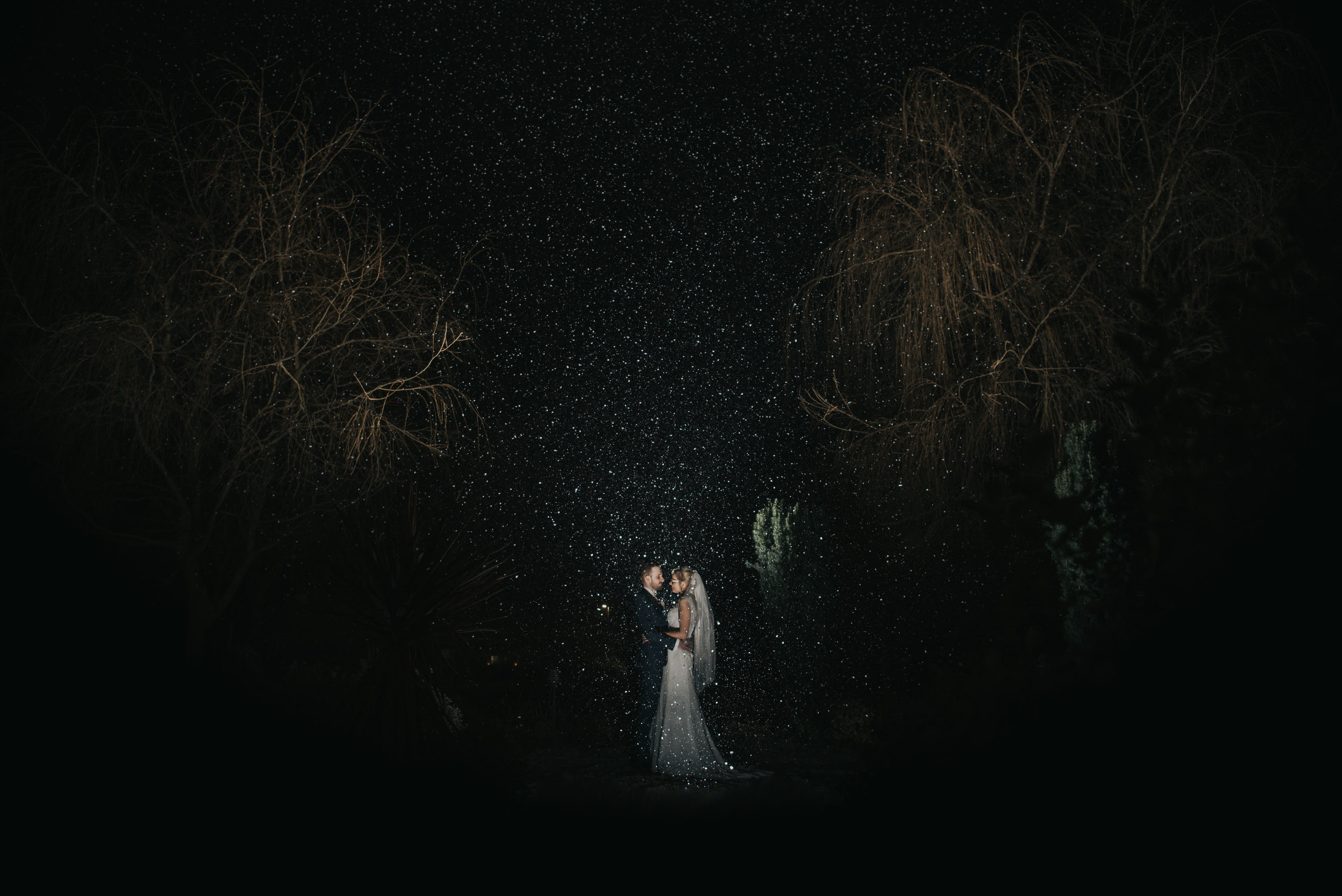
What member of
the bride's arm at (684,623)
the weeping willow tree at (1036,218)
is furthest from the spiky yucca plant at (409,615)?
the weeping willow tree at (1036,218)

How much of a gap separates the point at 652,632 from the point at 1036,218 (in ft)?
16.6

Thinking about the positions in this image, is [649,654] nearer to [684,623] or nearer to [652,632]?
[652,632]

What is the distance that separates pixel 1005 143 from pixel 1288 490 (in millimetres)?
6718

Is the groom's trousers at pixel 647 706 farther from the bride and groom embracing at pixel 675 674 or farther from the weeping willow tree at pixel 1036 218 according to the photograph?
the weeping willow tree at pixel 1036 218

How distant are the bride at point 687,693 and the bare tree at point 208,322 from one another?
9.95 ft

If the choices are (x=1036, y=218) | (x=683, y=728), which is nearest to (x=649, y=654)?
(x=683, y=728)

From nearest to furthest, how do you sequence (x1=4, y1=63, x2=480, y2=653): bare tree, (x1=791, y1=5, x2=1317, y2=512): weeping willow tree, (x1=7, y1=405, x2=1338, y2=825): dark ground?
(x1=7, y1=405, x2=1338, y2=825): dark ground, (x1=791, y1=5, x2=1317, y2=512): weeping willow tree, (x1=4, y1=63, x2=480, y2=653): bare tree

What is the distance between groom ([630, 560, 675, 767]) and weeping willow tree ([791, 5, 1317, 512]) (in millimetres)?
2330

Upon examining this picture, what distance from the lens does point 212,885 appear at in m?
4.70

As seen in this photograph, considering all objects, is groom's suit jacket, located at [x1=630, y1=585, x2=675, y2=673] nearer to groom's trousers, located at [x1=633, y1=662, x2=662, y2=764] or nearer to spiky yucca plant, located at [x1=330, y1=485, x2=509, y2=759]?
groom's trousers, located at [x1=633, y1=662, x2=662, y2=764]

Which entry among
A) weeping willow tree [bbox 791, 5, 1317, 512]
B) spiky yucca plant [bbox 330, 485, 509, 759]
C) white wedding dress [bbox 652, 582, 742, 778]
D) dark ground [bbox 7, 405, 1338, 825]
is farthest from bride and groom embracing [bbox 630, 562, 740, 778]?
weeping willow tree [bbox 791, 5, 1317, 512]

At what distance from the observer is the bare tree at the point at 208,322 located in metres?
8.64

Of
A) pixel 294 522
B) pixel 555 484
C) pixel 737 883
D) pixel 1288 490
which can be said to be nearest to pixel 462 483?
pixel 555 484

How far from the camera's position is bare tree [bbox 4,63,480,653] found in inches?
340
